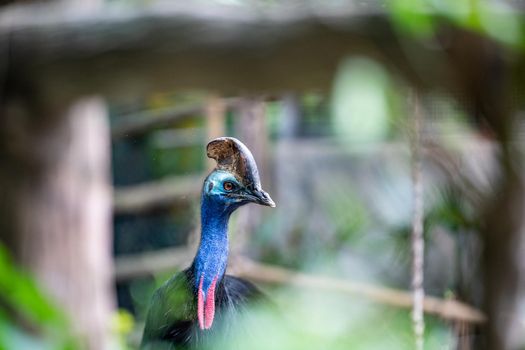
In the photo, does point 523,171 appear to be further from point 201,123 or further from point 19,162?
point 201,123

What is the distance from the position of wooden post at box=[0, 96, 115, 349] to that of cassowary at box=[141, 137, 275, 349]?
127cm

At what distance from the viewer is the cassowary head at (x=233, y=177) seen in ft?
0.83

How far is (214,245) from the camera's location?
10.3 inches

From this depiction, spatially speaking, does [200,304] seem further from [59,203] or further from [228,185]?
[59,203]

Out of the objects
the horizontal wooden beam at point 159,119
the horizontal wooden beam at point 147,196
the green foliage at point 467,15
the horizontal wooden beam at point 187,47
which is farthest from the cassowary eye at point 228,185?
the horizontal wooden beam at point 147,196

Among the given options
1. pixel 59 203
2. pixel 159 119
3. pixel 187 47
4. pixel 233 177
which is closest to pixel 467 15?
pixel 233 177

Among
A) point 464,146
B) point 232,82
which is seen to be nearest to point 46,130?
point 232,82

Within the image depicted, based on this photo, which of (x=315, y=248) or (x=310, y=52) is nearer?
(x=310, y=52)

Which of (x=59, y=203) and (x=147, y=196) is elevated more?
(x=147, y=196)

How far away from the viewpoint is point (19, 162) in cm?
156

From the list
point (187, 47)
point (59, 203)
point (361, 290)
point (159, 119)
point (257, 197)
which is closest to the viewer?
point (257, 197)

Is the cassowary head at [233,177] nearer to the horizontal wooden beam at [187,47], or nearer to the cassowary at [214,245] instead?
the cassowary at [214,245]

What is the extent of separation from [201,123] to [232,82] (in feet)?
2.74

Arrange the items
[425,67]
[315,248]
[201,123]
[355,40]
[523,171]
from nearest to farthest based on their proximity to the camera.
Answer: [523,171] < [425,67] < [355,40] < [315,248] < [201,123]
